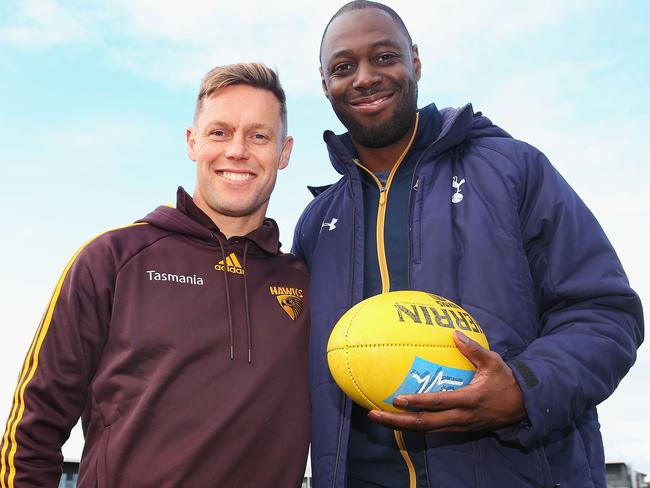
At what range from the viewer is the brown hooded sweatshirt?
3326mm

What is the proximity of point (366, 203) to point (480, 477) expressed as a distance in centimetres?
158

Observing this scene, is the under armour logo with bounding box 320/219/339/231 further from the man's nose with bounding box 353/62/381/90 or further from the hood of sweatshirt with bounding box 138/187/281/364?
the man's nose with bounding box 353/62/381/90

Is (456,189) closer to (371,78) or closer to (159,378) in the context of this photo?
(371,78)

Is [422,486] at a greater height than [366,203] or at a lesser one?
lesser

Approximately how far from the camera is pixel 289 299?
393cm

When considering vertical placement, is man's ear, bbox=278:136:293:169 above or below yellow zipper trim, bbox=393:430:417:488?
above

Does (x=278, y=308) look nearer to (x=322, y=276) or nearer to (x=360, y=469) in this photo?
(x=322, y=276)

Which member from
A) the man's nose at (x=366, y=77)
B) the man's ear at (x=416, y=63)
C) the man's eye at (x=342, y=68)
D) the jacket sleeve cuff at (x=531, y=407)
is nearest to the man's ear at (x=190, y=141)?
the man's eye at (x=342, y=68)

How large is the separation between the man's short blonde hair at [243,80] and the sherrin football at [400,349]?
1831 millimetres

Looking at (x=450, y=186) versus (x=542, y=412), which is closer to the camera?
(x=542, y=412)

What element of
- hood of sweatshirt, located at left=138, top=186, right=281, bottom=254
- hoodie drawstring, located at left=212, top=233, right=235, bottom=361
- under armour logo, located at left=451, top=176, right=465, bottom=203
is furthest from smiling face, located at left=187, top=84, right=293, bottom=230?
under armour logo, located at left=451, top=176, right=465, bottom=203

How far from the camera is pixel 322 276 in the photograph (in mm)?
3777

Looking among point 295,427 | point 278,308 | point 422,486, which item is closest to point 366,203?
point 278,308

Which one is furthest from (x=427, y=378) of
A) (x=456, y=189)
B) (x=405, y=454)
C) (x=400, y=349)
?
(x=456, y=189)
